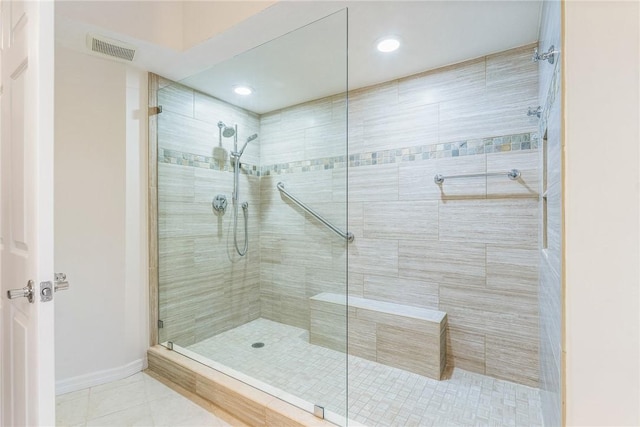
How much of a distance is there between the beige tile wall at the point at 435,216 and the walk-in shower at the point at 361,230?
0.03ft

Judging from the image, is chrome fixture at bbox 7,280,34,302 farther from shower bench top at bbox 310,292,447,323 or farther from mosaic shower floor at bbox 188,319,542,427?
shower bench top at bbox 310,292,447,323

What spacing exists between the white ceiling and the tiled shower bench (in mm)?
1488

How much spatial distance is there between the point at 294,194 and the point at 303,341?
3.40 ft

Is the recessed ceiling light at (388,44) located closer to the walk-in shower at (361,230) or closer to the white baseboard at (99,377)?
the walk-in shower at (361,230)

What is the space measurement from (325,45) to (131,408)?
2.41 m

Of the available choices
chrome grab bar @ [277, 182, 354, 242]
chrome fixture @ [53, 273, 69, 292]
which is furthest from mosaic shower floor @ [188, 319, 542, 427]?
chrome fixture @ [53, 273, 69, 292]

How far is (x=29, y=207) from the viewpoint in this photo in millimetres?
974

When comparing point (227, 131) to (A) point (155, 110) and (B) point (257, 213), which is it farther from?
(B) point (257, 213)

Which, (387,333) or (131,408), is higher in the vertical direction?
(387,333)

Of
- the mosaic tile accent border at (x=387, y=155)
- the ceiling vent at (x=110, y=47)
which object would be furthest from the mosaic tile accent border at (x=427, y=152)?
the ceiling vent at (x=110, y=47)

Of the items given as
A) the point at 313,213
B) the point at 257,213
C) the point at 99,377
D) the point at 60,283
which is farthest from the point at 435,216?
the point at 99,377

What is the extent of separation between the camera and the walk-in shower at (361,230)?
1.92 meters

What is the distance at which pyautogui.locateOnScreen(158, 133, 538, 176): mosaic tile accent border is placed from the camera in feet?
6.61
